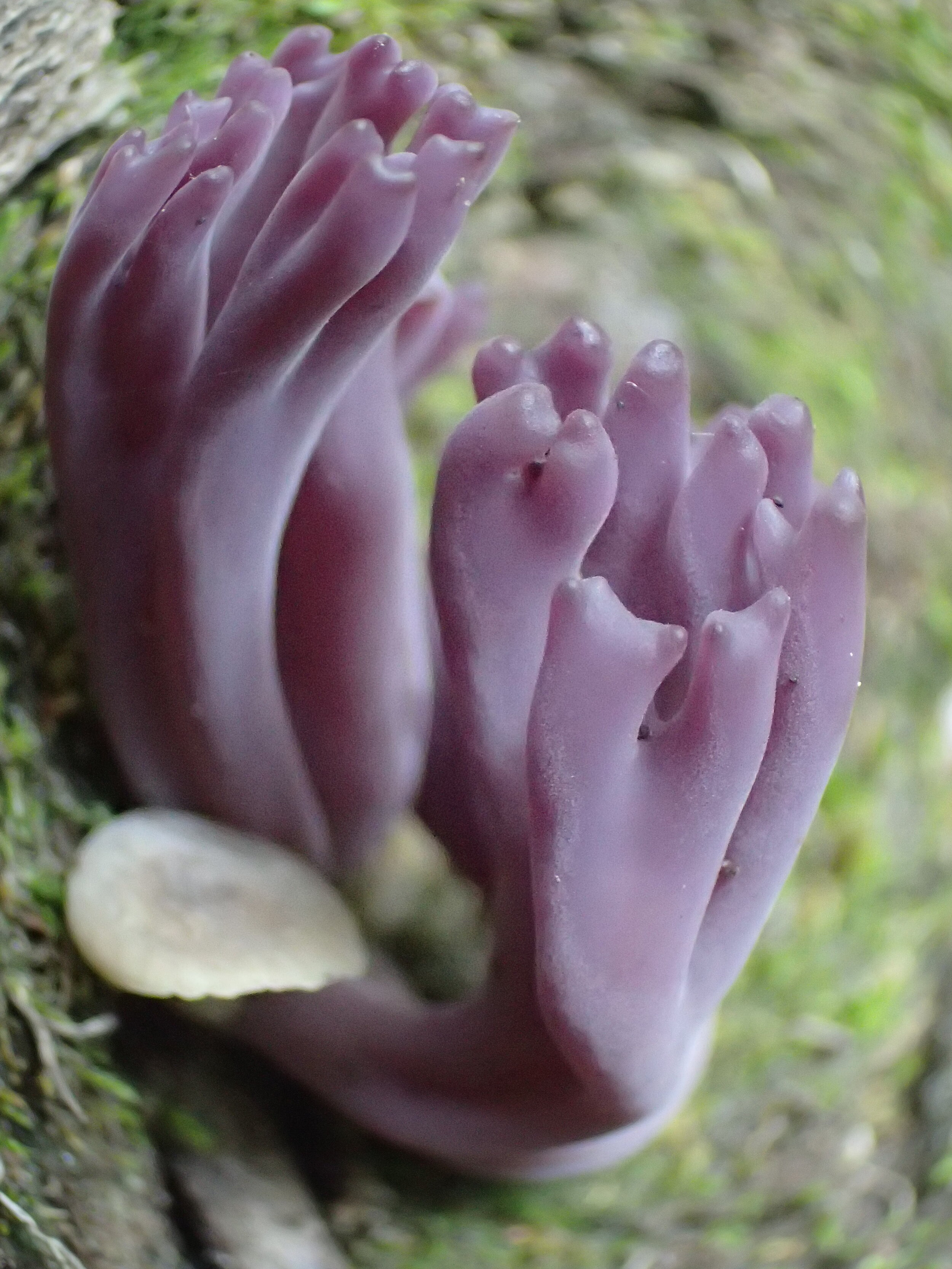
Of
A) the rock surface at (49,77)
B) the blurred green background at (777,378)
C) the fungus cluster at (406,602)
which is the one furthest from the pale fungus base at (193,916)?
the rock surface at (49,77)

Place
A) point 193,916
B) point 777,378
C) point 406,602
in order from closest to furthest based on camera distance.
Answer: point 193,916 < point 406,602 < point 777,378

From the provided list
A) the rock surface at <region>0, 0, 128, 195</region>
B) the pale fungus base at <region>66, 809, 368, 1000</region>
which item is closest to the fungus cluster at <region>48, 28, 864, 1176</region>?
the pale fungus base at <region>66, 809, 368, 1000</region>

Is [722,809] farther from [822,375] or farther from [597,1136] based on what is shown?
[822,375]

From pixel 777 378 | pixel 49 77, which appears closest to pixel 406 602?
pixel 49 77

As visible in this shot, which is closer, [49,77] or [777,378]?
[49,77]

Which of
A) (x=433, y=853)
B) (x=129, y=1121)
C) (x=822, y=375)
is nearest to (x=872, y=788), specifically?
(x=822, y=375)

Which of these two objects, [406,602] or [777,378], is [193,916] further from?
[777,378]
